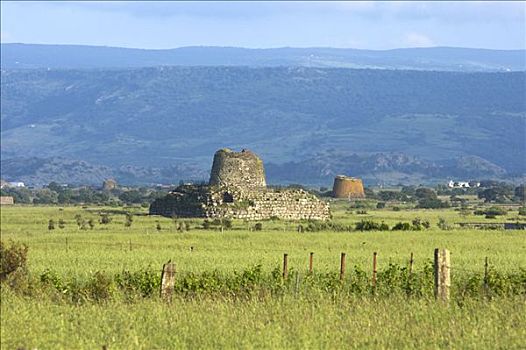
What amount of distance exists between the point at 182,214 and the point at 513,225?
51.7ft

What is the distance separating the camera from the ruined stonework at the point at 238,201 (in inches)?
2712

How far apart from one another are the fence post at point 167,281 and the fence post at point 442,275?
14.6ft

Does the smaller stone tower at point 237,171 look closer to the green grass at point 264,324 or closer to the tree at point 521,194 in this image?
the tree at point 521,194

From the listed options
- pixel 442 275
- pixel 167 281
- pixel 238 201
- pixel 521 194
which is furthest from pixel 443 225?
pixel 521 194

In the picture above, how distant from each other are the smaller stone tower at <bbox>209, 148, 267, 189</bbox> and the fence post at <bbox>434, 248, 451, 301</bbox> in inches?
1945

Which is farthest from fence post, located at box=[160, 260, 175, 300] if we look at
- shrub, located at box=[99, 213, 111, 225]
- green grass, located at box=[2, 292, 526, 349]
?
shrub, located at box=[99, 213, 111, 225]

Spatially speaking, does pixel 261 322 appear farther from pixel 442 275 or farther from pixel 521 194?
pixel 521 194

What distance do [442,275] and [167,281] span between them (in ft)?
15.3

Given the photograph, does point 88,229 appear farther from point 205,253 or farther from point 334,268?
point 334,268

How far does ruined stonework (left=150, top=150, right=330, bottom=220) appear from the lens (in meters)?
68.9

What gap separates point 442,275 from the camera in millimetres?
25562

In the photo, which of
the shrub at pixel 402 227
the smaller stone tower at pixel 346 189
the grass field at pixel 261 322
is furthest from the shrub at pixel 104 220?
the smaller stone tower at pixel 346 189

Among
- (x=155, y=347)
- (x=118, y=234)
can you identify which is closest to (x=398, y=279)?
(x=155, y=347)

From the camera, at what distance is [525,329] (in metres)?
22.5
